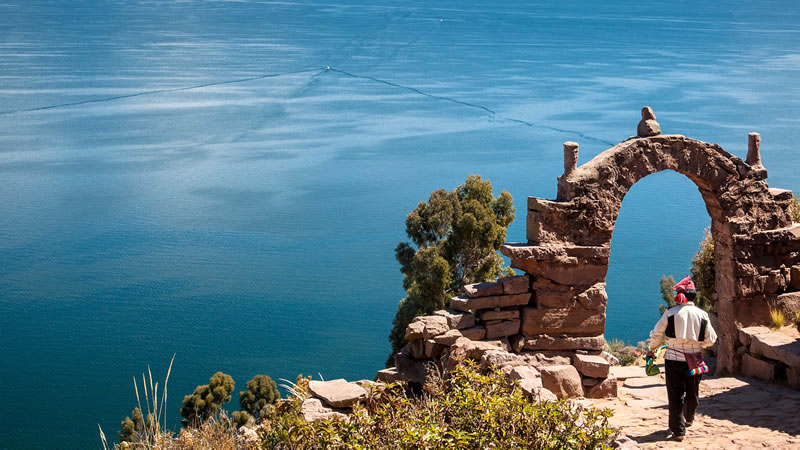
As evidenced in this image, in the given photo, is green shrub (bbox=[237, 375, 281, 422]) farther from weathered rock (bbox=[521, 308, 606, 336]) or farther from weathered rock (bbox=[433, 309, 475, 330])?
weathered rock (bbox=[521, 308, 606, 336])

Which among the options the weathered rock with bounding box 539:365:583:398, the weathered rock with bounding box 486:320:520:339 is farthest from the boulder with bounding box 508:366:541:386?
the weathered rock with bounding box 486:320:520:339

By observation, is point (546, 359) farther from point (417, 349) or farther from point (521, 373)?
point (521, 373)

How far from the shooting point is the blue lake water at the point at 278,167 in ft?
87.8

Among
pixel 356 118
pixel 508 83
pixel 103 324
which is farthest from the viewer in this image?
pixel 508 83

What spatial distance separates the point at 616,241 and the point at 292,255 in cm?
1372

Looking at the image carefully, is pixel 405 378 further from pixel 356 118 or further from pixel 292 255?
pixel 356 118

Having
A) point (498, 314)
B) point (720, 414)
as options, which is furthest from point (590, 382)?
point (720, 414)

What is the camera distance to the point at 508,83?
6347cm

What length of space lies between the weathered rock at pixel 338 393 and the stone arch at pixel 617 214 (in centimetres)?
306

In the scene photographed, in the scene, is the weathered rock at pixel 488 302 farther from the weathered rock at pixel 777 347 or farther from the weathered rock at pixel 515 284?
the weathered rock at pixel 777 347

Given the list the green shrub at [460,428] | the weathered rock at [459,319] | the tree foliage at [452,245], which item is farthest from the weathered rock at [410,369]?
the tree foliage at [452,245]

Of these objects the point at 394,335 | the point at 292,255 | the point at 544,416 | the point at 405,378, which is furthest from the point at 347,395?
the point at 292,255

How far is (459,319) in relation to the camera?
11016 mm

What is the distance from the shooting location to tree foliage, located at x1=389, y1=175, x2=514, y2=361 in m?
21.8
